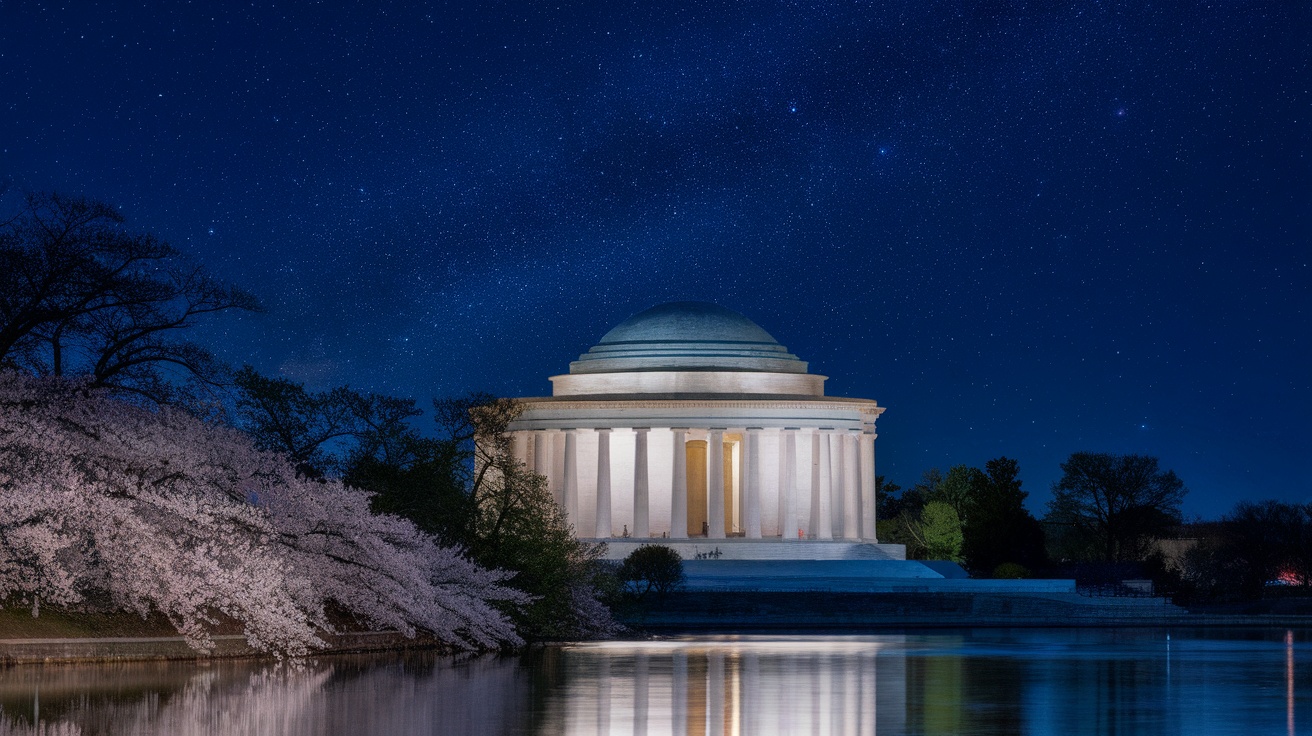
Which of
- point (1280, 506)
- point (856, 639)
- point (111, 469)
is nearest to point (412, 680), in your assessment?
point (111, 469)

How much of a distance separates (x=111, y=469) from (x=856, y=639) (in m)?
26.4

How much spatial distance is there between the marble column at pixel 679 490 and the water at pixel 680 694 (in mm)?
60457

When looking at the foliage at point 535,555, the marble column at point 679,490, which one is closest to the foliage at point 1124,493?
the marble column at point 679,490

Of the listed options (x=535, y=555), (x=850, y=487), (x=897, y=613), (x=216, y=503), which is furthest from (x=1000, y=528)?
(x=216, y=503)

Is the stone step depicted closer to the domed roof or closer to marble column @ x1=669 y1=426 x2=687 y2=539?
marble column @ x1=669 y1=426 x2=687 y2=539

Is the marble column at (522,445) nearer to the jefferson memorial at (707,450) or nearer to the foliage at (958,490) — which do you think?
the jefferson memorial at (707,450)

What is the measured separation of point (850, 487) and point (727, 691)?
262 feet

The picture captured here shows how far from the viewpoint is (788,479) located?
354 ft

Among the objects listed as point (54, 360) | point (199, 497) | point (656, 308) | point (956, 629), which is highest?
point (656, 308)

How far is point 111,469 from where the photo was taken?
4022 centimetres

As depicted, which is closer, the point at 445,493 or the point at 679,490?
the point at 445,493

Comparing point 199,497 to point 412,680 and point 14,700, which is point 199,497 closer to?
point 412,680

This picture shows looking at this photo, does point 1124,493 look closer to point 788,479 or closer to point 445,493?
point 788,479

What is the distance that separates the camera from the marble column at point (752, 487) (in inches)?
4254
